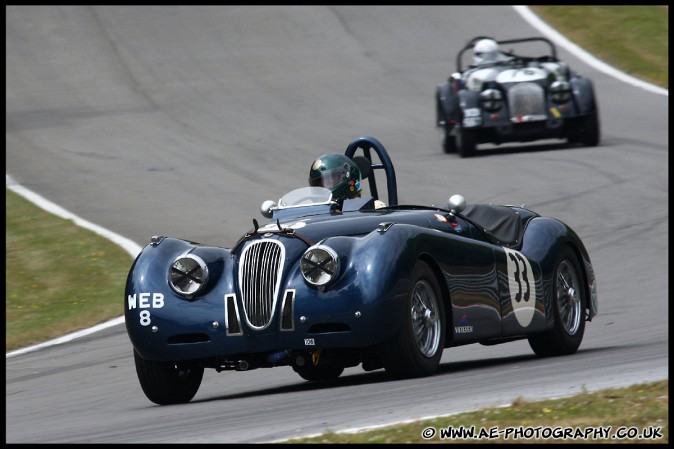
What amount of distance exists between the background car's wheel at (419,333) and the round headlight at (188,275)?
1166 millimetres

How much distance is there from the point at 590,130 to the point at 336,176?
12.2 metres

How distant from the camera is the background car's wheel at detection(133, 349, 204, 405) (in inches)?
341

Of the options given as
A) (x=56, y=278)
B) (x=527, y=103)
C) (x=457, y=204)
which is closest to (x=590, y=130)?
(x=527, y=103)

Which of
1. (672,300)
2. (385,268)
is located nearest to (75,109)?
(672,300)

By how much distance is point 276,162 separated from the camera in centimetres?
2147

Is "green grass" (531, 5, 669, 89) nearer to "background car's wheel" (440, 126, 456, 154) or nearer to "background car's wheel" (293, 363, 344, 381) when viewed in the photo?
"background car's wheel" (440, 126, 456, 154)

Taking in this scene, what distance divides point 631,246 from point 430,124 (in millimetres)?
10664

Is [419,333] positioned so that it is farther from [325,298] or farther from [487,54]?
[487,54]

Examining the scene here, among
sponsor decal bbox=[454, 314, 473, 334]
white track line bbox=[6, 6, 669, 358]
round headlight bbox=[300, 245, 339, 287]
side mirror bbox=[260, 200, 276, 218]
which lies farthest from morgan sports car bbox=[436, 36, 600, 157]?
round headlight bbox=[300, 245, 339, 287]

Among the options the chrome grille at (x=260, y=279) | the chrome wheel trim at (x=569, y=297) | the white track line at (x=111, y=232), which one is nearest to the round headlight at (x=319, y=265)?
the chrome grille at (x=260, y=279)

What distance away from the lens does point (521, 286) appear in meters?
9.48

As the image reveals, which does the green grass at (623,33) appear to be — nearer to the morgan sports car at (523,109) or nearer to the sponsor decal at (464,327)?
the morgan sports car at (523,109)

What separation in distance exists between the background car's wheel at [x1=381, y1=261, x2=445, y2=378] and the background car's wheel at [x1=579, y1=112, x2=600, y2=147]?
13.4 meters

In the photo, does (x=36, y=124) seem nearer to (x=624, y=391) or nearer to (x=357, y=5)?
(x=357, y=5)
